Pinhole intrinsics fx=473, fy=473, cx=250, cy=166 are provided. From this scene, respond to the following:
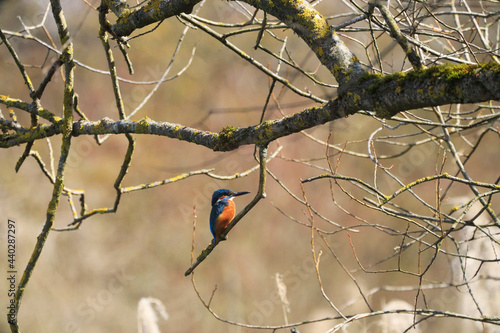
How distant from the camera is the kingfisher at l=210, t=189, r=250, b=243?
Answer: 185 centimetres

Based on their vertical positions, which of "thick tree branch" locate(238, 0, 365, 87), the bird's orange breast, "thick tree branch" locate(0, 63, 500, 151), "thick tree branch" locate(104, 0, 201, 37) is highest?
"thick tree branch" locate(104, 0, 201, 37)

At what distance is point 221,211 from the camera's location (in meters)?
1.87

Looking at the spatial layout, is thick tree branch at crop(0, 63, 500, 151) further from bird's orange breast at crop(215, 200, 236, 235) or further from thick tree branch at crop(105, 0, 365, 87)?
bird's orange breast at crop(215, 200, 236, 235)

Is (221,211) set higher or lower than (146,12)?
lower

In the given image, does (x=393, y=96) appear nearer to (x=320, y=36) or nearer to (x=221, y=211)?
(x=320, y=36)

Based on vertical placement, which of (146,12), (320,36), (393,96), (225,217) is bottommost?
(393,96)

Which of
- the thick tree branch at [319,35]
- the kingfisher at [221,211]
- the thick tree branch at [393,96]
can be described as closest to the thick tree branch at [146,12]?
the thick tree branch at [319,35]

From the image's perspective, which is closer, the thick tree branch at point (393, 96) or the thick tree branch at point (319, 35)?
the thick tree branch at point (393, 96)

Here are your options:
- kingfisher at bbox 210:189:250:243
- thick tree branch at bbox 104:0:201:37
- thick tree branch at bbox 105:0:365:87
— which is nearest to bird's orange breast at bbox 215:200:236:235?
kingfisher at bbox 210:189:250:243

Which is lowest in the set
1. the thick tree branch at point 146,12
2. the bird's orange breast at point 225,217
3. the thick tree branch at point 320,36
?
the thick tree branch at point 320,36

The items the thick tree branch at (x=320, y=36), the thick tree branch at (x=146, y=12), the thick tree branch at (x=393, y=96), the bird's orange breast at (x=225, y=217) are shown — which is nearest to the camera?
the thick tree branch at (x=393, y=96)

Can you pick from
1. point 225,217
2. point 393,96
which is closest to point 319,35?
point 393,96

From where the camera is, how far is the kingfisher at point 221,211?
1.85 metres

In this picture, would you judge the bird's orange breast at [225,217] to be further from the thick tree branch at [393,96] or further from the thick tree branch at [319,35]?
→ the thick tree branch at [319,35]
